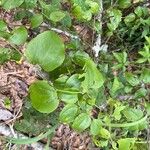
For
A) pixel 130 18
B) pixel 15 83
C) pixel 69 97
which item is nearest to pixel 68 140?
pixel 15 83

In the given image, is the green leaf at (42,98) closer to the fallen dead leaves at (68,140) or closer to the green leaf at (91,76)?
the green leaf at (91,76)

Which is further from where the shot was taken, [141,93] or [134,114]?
[141,93]

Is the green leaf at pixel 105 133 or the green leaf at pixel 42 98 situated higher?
the green leaf at pixel 42 98

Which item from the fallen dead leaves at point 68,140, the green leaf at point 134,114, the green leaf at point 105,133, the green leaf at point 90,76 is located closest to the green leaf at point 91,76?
the green leaf at point 90,76

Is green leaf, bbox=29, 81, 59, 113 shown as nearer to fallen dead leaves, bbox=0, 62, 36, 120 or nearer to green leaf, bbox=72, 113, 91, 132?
green leaf, bbox=72, 113, 91, 132

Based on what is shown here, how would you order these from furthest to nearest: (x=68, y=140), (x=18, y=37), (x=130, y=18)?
(x=68, y=140), (x=130, y=18), (x=18, y=37)

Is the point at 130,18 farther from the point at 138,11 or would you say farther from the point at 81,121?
the point at 81,121
